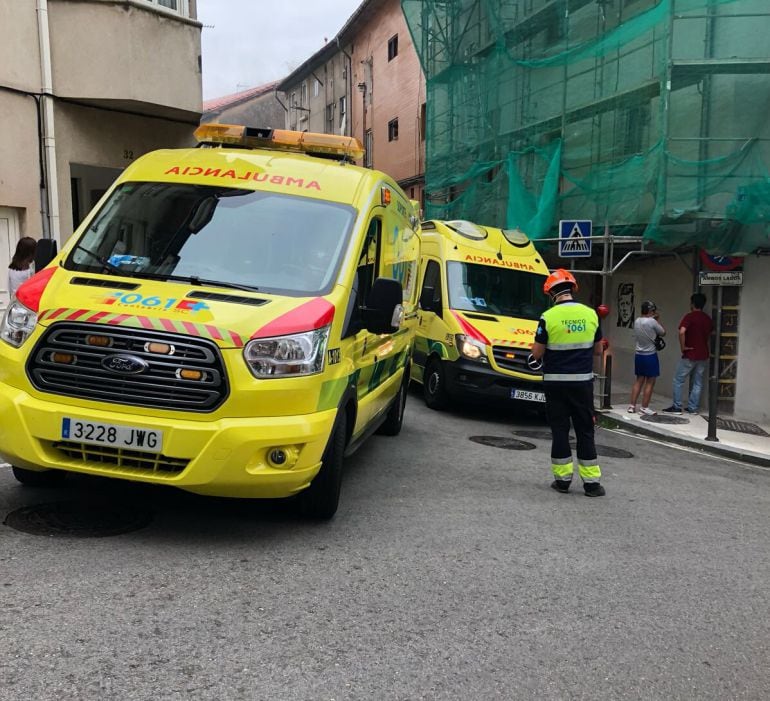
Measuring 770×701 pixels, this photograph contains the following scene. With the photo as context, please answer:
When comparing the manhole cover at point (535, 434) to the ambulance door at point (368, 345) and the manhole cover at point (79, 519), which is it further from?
the manhole cover at point (79, 519)

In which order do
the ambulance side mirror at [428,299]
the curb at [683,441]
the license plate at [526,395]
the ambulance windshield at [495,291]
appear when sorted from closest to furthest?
the curb at [683,441] → the license plate at [526,395] → the ambulance side mirror at [428,299] → the ambulance windshield at [495,291]

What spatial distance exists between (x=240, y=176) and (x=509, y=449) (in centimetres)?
437

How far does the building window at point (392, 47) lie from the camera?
1192 inches

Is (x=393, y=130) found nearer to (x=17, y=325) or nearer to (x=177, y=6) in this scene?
(x=177, y=6)

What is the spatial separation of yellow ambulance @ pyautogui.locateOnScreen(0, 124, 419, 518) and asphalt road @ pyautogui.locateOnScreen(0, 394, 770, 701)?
440 mm

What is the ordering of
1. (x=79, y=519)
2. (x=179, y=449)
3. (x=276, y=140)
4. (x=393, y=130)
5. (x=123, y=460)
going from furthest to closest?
1. (x=393, y=130)
2. (x=276, y=140)
3. (x=79, y=519)
4. (x=123, y=460)
5. (x=179, y=449)

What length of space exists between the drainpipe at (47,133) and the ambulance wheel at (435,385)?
18.9 ft

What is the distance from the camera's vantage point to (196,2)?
1302cm

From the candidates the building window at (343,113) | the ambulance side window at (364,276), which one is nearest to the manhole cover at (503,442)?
the ambulance side window at (364,276)

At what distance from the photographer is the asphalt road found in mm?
3113

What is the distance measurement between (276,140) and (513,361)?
4.42m

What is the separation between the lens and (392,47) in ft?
101

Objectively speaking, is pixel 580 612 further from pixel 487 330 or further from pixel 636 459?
pixel 487 330

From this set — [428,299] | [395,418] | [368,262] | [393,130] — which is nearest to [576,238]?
[428,299]
